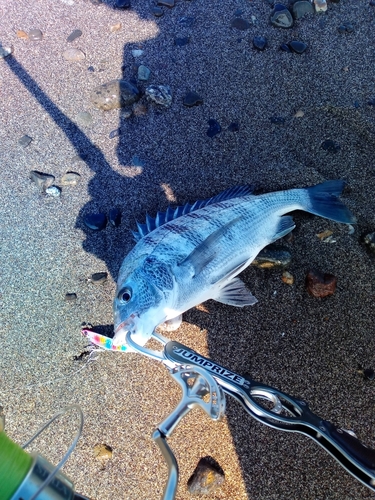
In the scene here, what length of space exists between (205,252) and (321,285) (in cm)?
89

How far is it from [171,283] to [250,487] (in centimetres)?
132

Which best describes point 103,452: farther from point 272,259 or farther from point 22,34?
point 22,34

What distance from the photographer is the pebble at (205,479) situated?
8.01 feet

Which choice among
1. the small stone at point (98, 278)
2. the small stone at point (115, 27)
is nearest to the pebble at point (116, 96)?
the small stone at point (115, 27)

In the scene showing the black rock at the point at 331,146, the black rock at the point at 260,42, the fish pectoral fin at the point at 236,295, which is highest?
the black rock at the point at 260,42

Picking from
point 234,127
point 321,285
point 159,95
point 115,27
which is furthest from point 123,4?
point 321,285

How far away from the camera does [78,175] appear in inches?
138

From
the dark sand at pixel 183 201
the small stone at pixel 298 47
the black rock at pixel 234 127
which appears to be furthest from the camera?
the small stone at pixel 298 47

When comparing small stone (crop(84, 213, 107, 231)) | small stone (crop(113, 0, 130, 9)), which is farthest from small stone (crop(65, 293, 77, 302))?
small stone (crop(113, 0, 130, 9))

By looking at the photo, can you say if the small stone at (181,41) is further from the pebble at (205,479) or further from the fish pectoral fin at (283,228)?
the pebble at (205,479)

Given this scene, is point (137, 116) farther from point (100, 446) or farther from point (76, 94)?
point (100, 446)

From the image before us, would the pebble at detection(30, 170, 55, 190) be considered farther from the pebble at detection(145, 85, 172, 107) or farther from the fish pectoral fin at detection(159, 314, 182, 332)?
the fish pectoral fin at detection(159, 314, 182, 332)

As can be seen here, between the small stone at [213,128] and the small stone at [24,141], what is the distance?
64.7 inches

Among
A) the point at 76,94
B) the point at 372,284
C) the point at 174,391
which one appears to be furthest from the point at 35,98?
the point at 372,284
